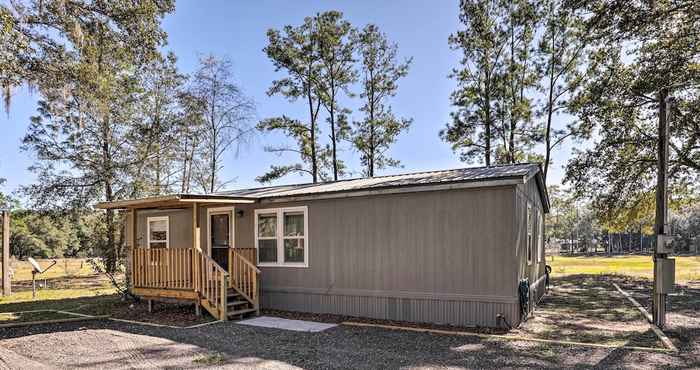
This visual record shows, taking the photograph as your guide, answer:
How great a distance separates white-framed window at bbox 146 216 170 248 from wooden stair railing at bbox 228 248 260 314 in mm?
3596

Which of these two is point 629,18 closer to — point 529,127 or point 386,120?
point 529,127

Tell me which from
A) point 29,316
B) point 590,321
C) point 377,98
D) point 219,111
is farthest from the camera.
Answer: point 377,98

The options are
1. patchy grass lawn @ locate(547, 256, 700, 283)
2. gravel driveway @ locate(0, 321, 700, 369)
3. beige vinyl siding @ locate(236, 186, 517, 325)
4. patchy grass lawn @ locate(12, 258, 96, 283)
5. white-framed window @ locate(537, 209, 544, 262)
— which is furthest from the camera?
patchy grass lawn @ locate(12, 258, 96, 283)

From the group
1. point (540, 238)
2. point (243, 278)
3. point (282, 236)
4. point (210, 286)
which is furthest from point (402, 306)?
point (540, 238)

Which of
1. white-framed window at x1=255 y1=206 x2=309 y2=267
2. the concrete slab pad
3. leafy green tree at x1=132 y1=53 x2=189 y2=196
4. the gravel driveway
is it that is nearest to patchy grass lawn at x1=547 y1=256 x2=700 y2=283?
the gravel driveway

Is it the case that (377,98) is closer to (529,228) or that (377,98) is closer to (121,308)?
(529,228)

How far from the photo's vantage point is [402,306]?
26.7 ft

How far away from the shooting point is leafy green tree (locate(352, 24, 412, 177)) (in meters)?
22.8

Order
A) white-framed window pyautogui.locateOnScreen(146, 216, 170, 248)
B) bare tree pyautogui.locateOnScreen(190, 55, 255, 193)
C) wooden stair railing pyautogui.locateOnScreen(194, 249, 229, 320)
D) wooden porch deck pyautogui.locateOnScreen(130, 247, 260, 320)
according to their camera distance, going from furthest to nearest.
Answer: bare tree pyautogui.locateOnScreen(190, 55, 255, 193)
white-framed window pyautogui.locateOnScreen(146, 216, 170, 248)
wooden porch deck pyautogui.locateOnScreen(130, 247, 260, 320)
wooden stair railing pyautogui.locateOnScreen(194, 249, 229, 320)

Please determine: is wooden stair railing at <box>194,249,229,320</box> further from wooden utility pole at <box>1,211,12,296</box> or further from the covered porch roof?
wooden utility pole at <box>1,211,12,296</box>

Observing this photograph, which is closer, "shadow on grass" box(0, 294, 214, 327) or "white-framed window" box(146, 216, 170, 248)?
"shadow on grass" box(0, 294, 214, 327)

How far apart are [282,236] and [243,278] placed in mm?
1228

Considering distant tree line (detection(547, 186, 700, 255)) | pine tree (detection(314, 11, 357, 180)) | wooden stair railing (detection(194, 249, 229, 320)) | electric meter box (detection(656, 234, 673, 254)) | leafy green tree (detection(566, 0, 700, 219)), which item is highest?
pine tree (detection(314, 11, 357, 180))

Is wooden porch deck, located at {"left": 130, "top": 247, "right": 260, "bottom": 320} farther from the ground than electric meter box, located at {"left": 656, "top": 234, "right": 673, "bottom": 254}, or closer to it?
closer to it
